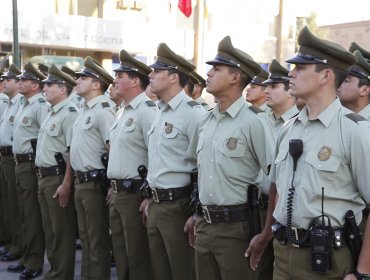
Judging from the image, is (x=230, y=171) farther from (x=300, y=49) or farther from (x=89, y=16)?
(x=89, y=16)

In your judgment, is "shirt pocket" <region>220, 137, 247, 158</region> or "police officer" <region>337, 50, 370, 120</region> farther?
"police officer" <region>337, 50, 370, 120</region>

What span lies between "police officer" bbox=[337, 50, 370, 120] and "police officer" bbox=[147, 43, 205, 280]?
1.08m

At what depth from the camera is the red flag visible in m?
19.0

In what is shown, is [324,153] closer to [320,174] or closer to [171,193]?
[320,174]

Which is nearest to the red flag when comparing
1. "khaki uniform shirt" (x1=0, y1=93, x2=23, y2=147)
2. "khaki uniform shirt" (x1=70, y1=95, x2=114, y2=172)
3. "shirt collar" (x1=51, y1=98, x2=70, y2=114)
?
"khaki uniform shirt" (x1=0, y1=93, x2=23, y2=147)

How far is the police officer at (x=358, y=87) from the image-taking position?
4.08 m

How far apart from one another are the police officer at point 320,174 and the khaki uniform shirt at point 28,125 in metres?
3.76

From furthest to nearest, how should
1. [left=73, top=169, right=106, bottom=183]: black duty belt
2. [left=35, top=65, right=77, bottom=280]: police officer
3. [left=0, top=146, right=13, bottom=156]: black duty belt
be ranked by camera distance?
[left=0, top=146, right=13, bottom=156]: black duty belt < [left=35, top=65, right=77, bottom=280]: police officer < [left=73, top=169, right=106, bottom=183]: black duty belt

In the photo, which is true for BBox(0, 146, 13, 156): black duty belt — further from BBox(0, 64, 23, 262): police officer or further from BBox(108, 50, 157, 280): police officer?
BBox(108, 50, 157, 280): police officer

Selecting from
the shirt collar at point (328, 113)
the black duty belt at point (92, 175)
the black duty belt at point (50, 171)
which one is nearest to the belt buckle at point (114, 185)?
the black duty belt at point (92, 175)

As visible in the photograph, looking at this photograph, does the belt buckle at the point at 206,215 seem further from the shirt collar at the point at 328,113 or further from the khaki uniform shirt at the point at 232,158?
the shirt collar at the point at 328,113

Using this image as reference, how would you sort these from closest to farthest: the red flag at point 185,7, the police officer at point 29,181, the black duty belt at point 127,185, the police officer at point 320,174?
the police officer at point 320,174 → the black duty belt at point 127,185 → the police officer at point 29,181 → the red flag at point 185,7

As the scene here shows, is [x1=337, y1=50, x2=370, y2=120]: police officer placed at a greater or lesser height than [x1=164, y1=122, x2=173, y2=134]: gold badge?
greater

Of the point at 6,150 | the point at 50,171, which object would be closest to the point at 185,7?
the point at 6,150
